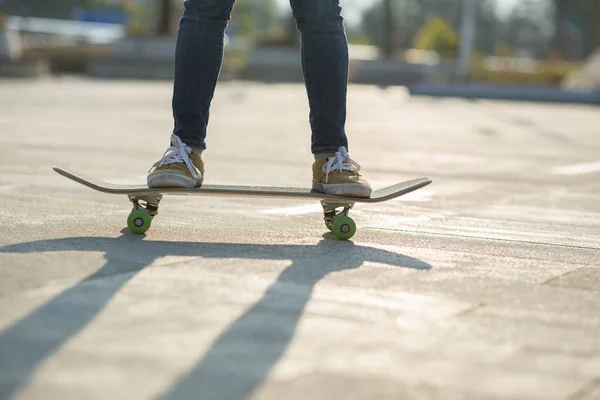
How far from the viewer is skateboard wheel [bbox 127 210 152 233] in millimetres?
3803

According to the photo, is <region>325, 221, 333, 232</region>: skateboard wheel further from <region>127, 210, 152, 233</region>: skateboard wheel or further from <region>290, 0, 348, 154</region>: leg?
<region>127, 210, 152, 233</region>: skateboard wheel

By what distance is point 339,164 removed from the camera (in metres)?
3.97

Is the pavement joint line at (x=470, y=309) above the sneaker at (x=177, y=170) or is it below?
below

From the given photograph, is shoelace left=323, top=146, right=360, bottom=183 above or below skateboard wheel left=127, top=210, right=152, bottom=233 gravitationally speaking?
above

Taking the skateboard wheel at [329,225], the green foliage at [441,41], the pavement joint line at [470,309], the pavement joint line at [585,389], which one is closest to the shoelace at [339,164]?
the skateboard wheel at [329,225]

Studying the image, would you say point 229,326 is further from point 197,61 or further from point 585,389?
point 197,61

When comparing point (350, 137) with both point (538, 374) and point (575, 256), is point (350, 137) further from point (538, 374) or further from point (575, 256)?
point (538, 374)

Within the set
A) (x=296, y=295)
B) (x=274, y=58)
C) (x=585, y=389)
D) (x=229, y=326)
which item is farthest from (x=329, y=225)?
(x=274, y=58)

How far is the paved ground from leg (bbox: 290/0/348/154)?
0.35m

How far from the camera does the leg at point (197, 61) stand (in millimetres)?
3969

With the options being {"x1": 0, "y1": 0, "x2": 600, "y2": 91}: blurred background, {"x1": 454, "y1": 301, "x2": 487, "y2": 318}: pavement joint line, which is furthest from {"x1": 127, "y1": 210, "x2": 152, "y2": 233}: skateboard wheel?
{"x1": 0, "y1": 0, "x2": 600, "y2": 91}: blurred background

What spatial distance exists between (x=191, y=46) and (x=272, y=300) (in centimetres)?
149

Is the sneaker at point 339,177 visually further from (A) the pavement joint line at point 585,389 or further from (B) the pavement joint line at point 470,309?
(A) the pavement joint line at point 585,389

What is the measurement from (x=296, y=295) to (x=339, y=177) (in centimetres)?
118
